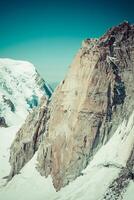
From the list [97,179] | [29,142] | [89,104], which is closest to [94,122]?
[89,104]

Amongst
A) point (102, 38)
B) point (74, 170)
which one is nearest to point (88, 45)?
point (102, 38)

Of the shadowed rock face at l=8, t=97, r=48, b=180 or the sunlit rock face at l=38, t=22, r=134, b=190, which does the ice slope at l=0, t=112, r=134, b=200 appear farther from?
the shadowed rock face at l=8, t=97, r=48, b=180

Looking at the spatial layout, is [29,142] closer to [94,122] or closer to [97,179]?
[94,122]

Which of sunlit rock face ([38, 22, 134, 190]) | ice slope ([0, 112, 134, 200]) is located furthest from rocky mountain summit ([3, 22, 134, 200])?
ice slope ([0, 112, 134, 200])

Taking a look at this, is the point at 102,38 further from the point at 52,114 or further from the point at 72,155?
the point at 72,155

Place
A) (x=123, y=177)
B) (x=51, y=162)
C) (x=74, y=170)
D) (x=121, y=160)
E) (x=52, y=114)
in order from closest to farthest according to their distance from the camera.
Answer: (x=123, y=177)
(x=121, y=160)
(x=74, y=170)
(x=51, y=162)
(x=52, y=114)
